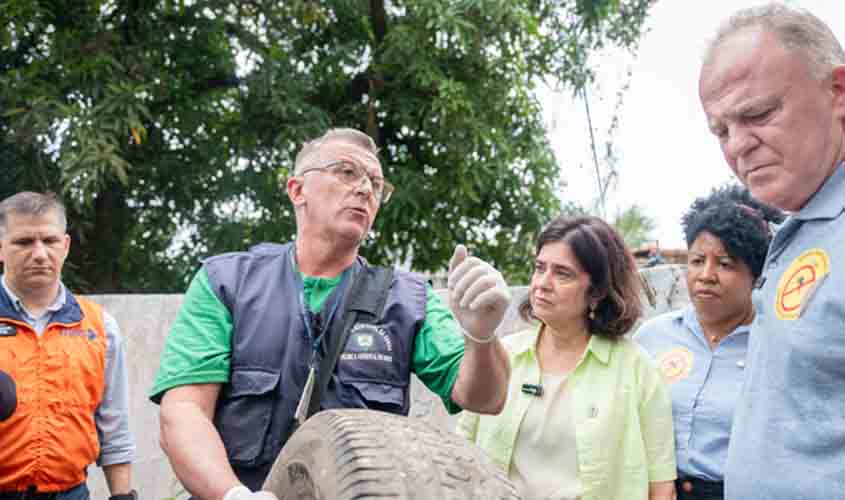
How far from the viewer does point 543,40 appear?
7793mm

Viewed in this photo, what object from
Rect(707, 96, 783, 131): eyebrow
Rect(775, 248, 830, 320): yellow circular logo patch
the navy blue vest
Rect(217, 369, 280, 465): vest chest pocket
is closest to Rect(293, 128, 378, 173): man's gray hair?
Result: the navy blue vest

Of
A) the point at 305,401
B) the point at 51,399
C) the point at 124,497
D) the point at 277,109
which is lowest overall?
the point at 124,497

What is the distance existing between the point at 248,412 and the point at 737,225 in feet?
5.94

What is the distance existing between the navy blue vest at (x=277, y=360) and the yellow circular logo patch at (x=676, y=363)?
1.04 m

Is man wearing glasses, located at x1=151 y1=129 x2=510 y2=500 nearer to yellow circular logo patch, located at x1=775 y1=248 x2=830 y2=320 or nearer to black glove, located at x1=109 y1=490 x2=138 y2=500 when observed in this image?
yellow circular logo patch, located at x1=775 y1=248 x2=830 y2=320

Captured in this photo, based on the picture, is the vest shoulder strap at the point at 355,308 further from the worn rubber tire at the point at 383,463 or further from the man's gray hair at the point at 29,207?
the man's gray hair at the point at 29,207

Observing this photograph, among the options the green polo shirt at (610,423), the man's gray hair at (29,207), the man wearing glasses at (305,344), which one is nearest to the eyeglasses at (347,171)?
the man wearing glasses at (305,344)

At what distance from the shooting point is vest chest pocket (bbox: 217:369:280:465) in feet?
7.59

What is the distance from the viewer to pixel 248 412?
7.67 ft

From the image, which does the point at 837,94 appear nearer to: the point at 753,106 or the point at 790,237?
the point at 753,106

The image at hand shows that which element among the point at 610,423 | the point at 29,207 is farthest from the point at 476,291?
the point at 29,207

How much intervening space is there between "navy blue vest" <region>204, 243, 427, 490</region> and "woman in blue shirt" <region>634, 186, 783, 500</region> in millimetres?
1011

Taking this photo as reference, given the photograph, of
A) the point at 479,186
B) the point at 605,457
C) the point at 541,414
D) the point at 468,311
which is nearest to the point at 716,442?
the point at 605,457

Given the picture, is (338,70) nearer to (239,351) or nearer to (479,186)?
(479,186)
